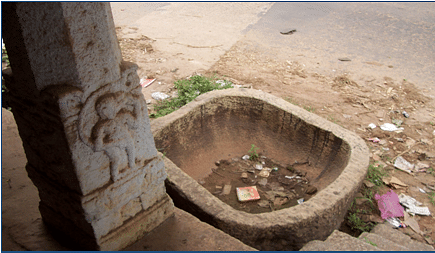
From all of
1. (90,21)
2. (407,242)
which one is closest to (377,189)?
(407,242)

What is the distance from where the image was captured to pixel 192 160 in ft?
11.4

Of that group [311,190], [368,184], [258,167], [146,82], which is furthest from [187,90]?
[368,184]

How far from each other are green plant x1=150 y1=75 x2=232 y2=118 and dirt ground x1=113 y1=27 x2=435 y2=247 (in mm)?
182

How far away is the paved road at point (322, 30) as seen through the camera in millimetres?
5602

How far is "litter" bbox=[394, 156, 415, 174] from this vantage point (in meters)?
3.52

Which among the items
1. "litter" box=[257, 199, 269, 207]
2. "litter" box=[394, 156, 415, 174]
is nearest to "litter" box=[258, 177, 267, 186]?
"litter" box=[257, 199, 269, 207]

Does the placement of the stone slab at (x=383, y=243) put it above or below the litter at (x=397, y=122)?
above

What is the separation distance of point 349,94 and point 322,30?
2426 mm

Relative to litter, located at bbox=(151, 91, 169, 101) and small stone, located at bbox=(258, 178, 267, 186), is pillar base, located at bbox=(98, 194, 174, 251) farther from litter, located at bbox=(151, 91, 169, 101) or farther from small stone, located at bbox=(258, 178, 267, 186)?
litter, located at bbox=(151, 91, 169, 101)

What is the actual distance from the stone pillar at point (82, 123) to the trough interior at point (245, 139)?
1154 mm

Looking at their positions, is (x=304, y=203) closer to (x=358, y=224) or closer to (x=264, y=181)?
(x=358, y=224)

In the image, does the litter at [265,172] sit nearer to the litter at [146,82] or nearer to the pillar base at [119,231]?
the pillar base at [119,231]

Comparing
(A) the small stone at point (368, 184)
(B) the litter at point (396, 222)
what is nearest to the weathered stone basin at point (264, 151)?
(A) the small stone at point (368, 184)

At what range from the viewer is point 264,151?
3.65 metres
